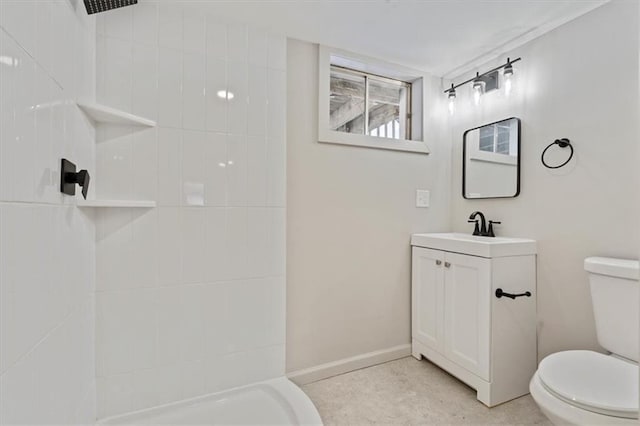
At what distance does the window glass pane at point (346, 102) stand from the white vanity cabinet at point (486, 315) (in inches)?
39.9

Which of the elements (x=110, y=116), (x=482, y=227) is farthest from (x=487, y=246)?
(x=110, y=116)

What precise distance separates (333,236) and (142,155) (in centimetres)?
117

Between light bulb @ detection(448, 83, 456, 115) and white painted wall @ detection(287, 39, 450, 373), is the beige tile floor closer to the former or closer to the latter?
white painted wall @ detection(287, 39, 450, 373)

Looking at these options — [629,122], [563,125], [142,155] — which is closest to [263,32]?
[142,155]

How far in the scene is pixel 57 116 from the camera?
2.97 ft

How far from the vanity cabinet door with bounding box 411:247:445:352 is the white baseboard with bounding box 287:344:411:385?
17 cm

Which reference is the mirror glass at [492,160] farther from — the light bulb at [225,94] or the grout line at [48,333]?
the grout line at [48,333]

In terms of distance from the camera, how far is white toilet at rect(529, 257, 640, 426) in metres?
1.05

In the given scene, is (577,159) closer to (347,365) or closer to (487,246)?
(487,246)

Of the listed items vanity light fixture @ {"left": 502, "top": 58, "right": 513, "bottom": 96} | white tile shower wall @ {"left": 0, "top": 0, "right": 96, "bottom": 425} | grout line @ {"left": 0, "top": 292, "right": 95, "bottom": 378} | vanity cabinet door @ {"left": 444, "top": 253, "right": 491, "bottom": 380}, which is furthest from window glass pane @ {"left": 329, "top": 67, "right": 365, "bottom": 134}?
grout line @ {"left": 0, "top": 292, "right": 95, "bottom": 378}

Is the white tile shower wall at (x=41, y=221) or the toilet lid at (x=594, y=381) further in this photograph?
the toilet lid at (x=594, y=381)

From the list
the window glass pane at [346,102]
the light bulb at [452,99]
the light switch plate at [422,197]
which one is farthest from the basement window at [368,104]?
the light switch plate at [422,197]

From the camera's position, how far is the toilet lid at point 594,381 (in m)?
1.04

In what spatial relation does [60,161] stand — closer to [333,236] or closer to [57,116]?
[57,116]
